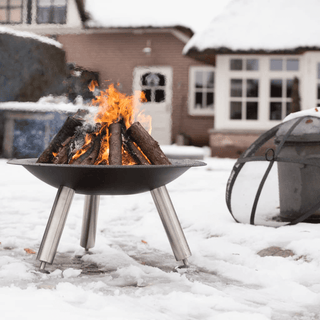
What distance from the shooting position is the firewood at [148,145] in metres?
2.69

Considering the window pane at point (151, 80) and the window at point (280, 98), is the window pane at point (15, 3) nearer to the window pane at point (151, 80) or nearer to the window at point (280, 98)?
the window pane at point (151, 80)

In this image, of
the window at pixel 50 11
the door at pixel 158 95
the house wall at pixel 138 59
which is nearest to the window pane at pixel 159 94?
the door at pixel 158 95

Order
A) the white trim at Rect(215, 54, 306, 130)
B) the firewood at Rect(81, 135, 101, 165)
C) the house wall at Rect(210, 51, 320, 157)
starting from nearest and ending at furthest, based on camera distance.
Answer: the firewood at Rect(81, 135, 101, 165)
the house wall at Rect(210, 51, 320, 157)
the white trim at Rect(215, 54, 306, 130)

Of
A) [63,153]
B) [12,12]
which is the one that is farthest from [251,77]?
[63,153]

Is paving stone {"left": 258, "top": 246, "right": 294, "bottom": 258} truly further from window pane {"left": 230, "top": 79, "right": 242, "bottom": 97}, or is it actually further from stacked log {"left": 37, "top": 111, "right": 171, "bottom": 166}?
window pane {"left": 230, "top": 79, "right": 242, "bottom": 97}

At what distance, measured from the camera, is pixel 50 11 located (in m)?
14.4

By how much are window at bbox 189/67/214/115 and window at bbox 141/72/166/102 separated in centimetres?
102

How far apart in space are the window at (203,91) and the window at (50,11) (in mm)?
5061

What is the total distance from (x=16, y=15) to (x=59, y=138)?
13226mm

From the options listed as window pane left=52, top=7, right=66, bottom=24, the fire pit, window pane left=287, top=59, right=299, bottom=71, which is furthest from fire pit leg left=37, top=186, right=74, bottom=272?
window pane left=52, top=7, right=66, bottom=24

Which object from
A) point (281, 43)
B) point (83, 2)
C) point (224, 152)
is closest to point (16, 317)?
point (224, 152)

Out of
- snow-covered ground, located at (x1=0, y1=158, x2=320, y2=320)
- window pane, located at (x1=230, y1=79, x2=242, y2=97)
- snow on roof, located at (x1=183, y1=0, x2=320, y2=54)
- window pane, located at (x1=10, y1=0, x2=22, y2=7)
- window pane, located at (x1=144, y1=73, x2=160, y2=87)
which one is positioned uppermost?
window pane, located at (x1=10, y1=0, x2=22, y2=7)

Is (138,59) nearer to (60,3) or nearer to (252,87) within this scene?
(60,3)

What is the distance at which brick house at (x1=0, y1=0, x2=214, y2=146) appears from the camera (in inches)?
535
